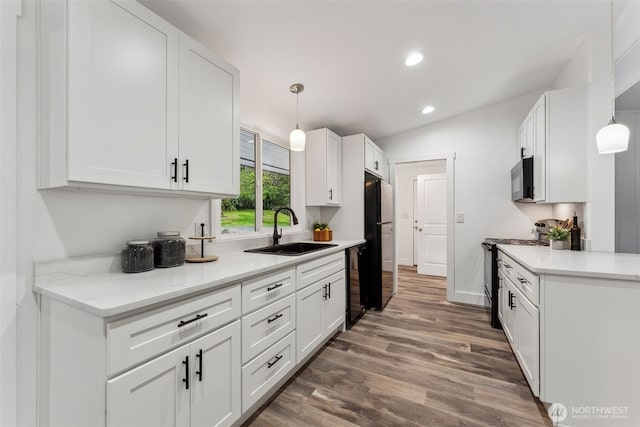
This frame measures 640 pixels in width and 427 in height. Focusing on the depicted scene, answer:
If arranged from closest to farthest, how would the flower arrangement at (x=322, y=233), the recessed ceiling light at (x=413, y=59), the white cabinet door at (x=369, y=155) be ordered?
1. the recessed ceiling light at (x=413, y=59)
2. the flower arrangement at (x=322, y=233)
3. the white cabinet door at (x=369, y=155)

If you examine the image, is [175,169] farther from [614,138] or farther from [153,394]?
[614,138]

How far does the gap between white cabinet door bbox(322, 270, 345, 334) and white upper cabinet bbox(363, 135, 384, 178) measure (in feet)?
4.90

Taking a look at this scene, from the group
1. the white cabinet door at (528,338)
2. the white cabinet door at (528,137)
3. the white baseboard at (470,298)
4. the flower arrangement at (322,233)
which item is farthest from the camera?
the white baseboard at (470,298)

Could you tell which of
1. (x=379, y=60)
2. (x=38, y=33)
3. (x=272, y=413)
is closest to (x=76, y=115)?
(x=38, y=33)

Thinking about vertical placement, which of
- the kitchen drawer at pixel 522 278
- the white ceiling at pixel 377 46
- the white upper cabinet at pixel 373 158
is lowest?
the kitchen drawer at pixel 522 278

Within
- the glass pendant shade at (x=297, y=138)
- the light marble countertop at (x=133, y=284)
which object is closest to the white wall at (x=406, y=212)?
the glass pendant shade at (x=297, y=138)

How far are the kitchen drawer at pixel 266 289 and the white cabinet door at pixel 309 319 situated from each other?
0.18 m

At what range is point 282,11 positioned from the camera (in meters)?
1.58

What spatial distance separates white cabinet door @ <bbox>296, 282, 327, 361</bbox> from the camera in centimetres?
197

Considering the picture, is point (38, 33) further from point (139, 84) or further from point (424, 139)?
point (424, 139)

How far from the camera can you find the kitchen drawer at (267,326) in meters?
1.47

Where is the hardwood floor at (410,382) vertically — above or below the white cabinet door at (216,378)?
below

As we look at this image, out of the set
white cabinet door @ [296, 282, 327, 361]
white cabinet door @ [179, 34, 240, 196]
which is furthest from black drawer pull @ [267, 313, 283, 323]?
white cabinet door @ [179, 34, 240, 196]

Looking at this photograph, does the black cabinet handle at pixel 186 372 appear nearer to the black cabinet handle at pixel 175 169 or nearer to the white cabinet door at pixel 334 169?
the black cabinet handle at pixel 175 169
